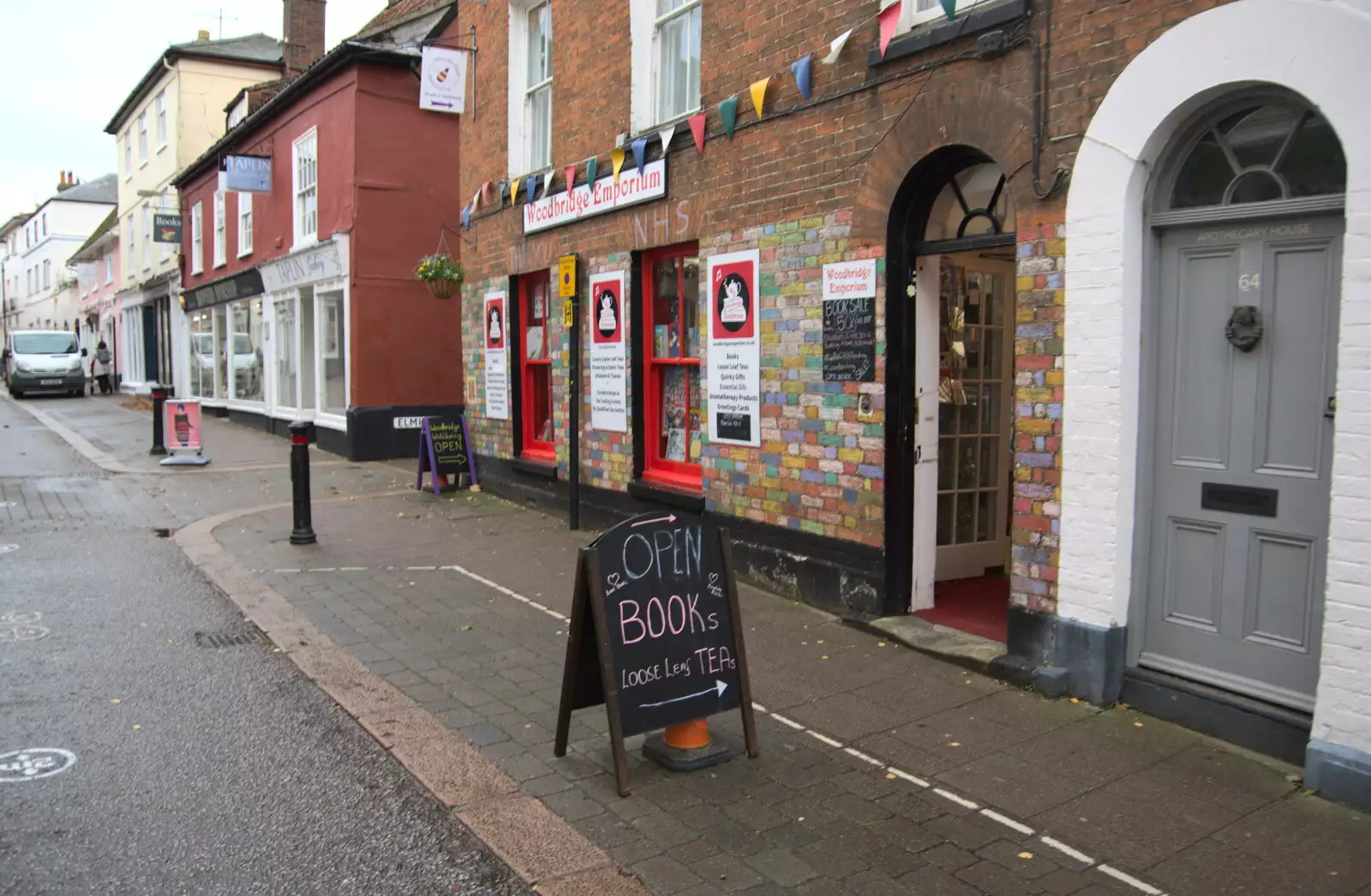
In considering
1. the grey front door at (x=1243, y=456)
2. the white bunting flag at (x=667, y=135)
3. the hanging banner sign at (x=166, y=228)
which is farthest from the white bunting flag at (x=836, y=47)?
the hanging banner sign at (x=166, y=228)

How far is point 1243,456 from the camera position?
463cm

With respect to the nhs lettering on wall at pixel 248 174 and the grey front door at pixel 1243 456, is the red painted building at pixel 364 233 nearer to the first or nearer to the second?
the nhs lettering on wall at pixel 248 174

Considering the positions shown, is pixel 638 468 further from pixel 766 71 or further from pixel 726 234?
pixel 766 71

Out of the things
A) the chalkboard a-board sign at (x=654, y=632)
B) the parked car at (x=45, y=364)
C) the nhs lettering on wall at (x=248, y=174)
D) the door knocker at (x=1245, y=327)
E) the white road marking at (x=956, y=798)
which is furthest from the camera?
the parked car at (x=45, y=364)

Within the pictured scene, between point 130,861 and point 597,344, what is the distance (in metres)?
6.51

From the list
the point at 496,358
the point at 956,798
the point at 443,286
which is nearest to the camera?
the point at 956,798

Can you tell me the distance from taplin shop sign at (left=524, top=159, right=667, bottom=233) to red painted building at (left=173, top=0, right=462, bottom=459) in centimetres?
502

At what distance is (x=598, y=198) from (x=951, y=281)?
359 centimetres

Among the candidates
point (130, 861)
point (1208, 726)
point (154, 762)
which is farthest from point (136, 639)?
point (1208, 726)

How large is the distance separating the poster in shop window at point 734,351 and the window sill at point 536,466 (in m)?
3.06

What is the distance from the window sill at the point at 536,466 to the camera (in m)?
10.7

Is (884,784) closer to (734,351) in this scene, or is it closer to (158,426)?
(734,351)

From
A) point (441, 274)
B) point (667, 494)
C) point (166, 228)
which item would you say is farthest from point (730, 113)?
point (166, 228)

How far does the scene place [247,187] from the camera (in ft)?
61.8
